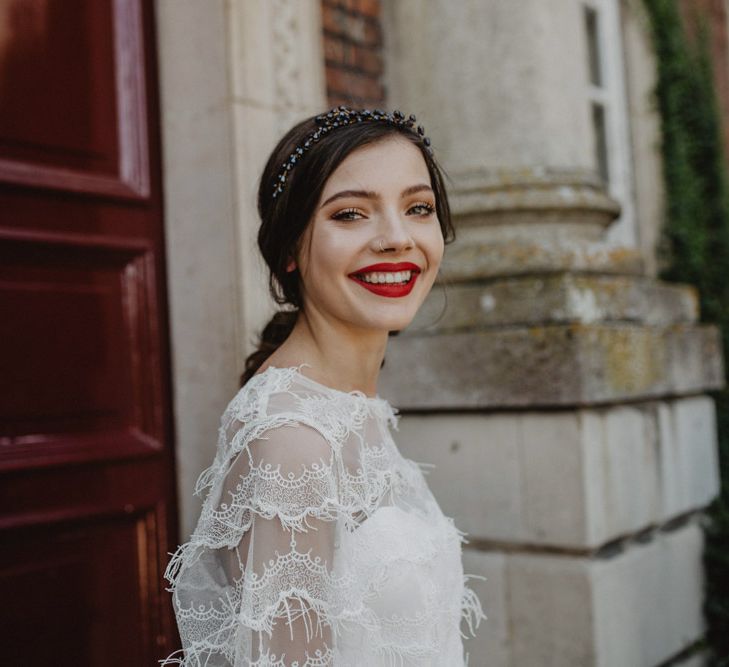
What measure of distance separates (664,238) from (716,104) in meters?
0.96

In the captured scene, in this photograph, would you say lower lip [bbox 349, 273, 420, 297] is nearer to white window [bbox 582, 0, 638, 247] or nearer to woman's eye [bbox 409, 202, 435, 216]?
woman's eye [bbox 409, 202, 435, 216]

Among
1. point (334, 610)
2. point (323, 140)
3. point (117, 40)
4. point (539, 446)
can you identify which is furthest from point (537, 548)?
point (117, 40)

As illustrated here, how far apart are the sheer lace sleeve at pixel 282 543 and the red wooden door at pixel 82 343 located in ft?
3.55

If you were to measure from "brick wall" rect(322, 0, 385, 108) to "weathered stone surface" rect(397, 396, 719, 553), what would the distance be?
1.47 meters

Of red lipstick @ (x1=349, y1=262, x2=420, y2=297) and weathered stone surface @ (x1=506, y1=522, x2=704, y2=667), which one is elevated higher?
red lipstick @ (x1=349, y1=262, x2=420, y2=297)

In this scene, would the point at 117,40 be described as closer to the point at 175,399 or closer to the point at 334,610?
the point at 175,399

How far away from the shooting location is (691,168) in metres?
4.94

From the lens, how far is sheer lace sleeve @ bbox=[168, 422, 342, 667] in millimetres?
1431

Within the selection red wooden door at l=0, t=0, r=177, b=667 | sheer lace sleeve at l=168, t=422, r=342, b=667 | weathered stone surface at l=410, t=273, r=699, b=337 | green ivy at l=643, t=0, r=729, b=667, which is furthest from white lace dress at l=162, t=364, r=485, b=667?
green ivy at l=643, t=0, r=729, b=667

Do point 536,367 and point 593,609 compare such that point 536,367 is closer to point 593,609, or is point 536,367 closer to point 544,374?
point 544,374

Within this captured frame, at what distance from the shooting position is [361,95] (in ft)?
11.5

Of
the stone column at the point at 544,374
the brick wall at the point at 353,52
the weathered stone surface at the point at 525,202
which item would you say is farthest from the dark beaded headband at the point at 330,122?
the brick wall at the point at 353,52

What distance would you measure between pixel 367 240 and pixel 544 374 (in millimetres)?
1272

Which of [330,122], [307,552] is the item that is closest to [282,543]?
[307,552]
